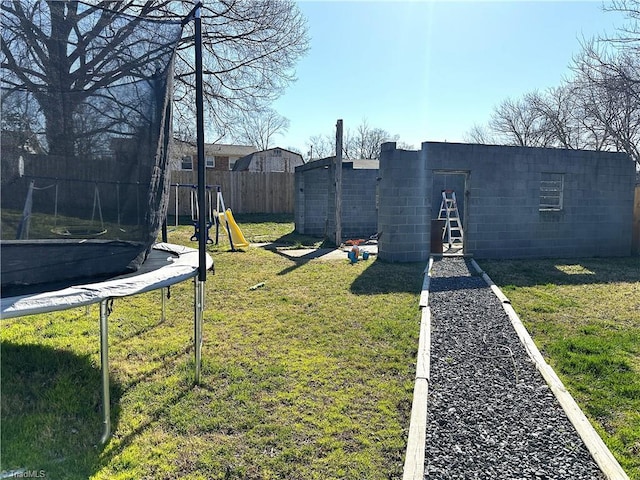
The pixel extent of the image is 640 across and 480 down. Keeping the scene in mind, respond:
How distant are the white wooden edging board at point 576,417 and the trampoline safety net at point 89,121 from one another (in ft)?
9.16

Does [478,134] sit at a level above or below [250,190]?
above

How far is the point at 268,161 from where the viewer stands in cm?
2703

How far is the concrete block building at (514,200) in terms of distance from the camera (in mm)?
7352

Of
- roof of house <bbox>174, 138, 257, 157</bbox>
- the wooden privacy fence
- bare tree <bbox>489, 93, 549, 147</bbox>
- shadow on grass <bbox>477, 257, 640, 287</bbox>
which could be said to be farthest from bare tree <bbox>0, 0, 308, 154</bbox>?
bare tree <bbox>489, 93, 549, 147</bbox>

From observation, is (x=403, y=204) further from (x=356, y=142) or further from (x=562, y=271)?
(x=356, y=142)

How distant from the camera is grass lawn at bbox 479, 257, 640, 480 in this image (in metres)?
2.33

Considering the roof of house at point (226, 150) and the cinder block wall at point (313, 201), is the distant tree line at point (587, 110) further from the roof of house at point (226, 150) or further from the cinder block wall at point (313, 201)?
the roof of house at point (226, 150)

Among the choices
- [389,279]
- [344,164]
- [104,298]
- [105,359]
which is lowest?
[389,279]

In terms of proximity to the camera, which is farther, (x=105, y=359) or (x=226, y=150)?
(x=226, y=150)

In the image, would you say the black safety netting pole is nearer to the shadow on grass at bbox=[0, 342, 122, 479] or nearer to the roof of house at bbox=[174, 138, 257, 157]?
the shadow on grass at bbox=[0, 342, 122, 479]

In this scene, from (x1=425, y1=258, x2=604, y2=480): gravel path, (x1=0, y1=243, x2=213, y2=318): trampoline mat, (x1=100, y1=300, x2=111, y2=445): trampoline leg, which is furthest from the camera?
(x1=100, y1=300, x2=111, y2=445): trampoline leg

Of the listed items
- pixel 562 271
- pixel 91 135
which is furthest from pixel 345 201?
pixel 91 135

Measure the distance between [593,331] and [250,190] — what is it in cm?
1406

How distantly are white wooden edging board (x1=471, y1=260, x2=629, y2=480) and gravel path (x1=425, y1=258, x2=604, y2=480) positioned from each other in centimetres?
3
